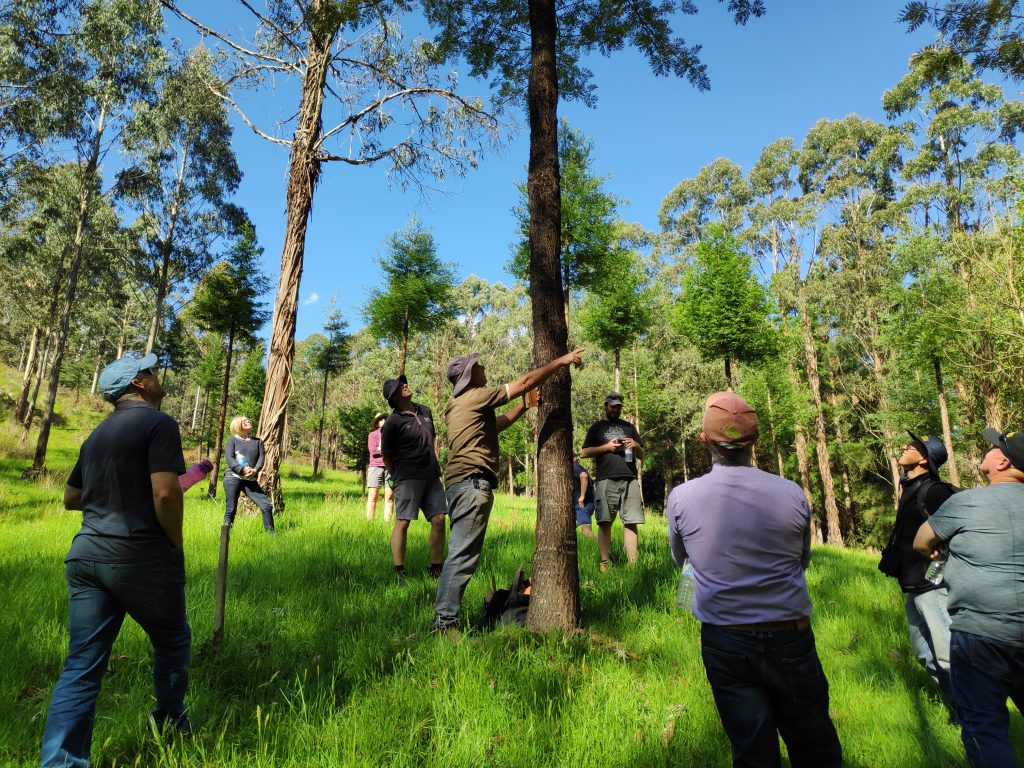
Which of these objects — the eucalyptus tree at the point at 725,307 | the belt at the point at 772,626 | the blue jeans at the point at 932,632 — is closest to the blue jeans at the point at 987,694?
the blue jeans at the point at 932,632

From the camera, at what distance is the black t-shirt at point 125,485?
90.7 inches

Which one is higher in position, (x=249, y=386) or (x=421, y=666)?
(x=249, y=386)

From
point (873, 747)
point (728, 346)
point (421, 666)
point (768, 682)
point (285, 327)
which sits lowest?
point (873, 747)

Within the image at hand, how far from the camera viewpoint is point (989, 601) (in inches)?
99.7

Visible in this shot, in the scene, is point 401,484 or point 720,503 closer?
point 720,503

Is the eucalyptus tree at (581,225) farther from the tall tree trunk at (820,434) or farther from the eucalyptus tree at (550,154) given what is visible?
the tall tree trunk at (820,434)

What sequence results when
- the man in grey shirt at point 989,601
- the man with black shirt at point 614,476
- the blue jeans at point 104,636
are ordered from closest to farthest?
the blue jeans at point 104,636 → the man in grey shirt at point 989,601 → the man with black shirt at point 614,476

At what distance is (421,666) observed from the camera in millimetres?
3049

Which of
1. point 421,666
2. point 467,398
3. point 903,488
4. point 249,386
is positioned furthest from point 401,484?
point 249,386

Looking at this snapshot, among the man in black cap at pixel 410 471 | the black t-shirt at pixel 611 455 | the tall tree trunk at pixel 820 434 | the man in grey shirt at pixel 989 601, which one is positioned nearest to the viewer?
the man in grey shirt at pixel 989 601

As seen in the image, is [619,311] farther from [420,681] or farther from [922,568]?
[420,681]

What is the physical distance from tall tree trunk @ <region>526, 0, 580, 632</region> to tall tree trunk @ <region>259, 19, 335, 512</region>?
5.88m

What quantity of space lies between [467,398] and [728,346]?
13.8 m

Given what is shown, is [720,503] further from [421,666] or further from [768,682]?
[421,666]
